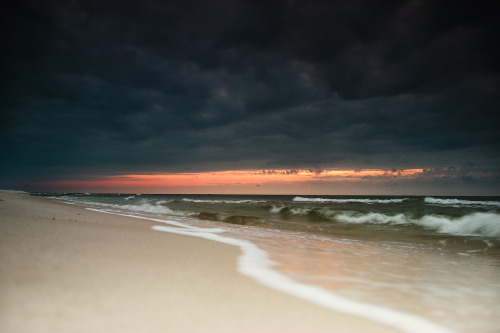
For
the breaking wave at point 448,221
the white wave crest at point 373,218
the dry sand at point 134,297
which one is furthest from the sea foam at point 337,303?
the white wave crest at point 373,218

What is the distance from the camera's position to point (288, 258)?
3760 millimetres

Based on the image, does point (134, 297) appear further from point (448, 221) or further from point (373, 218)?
point (373, 218)

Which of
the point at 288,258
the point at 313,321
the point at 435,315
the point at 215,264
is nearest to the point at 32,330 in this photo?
the point at 313,321

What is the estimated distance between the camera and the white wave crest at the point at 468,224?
983cm

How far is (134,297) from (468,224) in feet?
42.2

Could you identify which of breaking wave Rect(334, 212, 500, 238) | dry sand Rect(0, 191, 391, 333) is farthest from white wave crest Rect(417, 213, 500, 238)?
dry sand Rect(0, 191, 391, 333)

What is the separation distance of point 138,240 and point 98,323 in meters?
2.59

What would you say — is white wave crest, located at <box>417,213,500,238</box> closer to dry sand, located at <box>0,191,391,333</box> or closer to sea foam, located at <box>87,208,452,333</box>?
sea foam, located at <box>87,208,452,333</box>

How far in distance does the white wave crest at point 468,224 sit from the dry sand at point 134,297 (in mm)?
10178

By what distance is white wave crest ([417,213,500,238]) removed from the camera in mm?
9828

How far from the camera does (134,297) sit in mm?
1900

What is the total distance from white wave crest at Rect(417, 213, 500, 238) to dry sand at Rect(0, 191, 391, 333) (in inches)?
401

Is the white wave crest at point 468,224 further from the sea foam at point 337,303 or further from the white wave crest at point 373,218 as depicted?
the sea foam at point 337,303

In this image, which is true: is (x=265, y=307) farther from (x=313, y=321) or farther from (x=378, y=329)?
(x=378, y=329)
